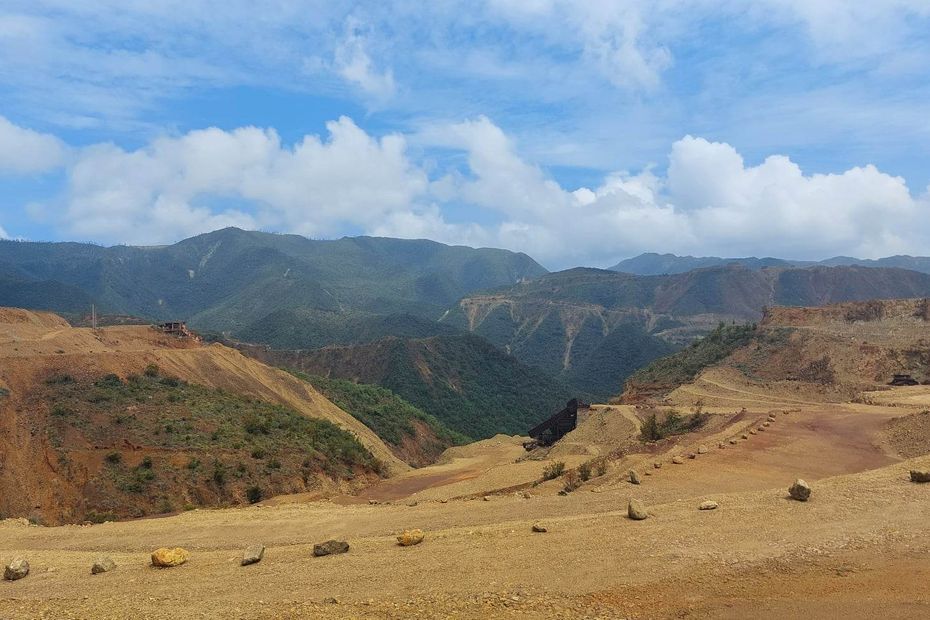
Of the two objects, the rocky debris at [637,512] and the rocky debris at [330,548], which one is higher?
the rocky debris at [637,512]

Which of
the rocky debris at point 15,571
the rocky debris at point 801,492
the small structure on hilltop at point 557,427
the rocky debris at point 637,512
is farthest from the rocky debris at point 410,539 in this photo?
the small structure on hilltop at point 557,427

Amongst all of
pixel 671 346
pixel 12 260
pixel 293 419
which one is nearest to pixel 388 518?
pixel 293 419

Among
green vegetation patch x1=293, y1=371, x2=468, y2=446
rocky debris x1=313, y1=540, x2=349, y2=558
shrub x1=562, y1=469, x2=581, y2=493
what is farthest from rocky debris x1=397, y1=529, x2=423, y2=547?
green vegetation patch x1=293, y1=371, x2=468, y2=446

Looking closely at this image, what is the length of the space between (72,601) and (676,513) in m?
10.8

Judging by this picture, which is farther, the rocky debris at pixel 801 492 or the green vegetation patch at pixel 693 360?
the green vegetation patch at pixel 693 360

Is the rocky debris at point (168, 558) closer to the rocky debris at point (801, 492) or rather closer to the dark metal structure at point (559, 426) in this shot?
the rocky debris at point (801, 492)

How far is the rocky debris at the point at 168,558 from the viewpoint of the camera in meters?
11.8

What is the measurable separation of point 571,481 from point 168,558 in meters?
10.5

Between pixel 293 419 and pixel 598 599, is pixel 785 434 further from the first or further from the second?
pixel 293 419

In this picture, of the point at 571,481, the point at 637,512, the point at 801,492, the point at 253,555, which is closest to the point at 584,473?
the point at 571,481

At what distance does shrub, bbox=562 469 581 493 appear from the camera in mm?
16908

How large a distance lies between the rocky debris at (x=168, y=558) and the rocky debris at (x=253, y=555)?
1254mm

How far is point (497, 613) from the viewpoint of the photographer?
8641 millimetres

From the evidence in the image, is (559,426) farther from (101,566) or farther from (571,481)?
(101,566)
